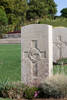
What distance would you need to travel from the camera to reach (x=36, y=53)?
31.0 feet

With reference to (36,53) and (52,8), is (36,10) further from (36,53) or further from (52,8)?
(36,53)

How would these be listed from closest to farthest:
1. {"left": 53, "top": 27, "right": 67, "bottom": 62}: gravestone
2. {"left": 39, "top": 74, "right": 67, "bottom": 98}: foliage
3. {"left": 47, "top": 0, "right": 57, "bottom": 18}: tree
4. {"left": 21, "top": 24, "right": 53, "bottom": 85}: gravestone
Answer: {"left": 39, "top": 74, "right": 67, "bottom": 98}: foliage < {"left": 21, "top": 24, "right": 53, "bottom": 85}: gravestone < {"left": 53, "top": 27, "right": 67, "bottom": 62}: gravestone < {"left": 47, "top": 0, "right": 57, "bottom": 18}: tree

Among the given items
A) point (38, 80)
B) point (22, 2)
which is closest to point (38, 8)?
point (22, 2)

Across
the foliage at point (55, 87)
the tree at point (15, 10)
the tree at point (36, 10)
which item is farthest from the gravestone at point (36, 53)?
the tree at point (36, 10)

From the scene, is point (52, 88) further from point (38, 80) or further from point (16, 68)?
point (16, 68)

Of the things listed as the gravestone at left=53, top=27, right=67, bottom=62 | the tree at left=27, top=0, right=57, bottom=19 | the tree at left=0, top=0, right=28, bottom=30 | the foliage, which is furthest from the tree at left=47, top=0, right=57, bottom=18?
the foliage

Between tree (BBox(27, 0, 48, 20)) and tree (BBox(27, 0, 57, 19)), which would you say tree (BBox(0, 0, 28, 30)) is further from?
tree (BBox(27, 0, 57, 19))

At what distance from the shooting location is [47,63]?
30.7ft

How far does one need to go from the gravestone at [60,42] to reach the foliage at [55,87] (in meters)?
7.44

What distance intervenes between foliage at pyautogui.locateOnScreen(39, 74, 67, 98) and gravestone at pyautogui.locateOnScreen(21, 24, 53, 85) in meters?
0.73

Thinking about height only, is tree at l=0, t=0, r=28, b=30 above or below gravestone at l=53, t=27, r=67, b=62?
above

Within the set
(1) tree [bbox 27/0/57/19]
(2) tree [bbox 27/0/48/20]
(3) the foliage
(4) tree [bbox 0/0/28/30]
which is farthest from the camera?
(1) tree [bbox 27/0/57/19]

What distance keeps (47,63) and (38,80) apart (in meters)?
0.52

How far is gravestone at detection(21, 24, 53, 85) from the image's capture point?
366 inches
